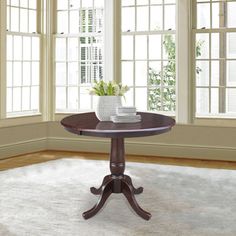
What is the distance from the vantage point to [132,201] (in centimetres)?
343

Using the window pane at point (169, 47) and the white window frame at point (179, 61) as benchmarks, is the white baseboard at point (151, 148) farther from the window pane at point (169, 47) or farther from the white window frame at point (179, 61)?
the window pane at point (169, 47)

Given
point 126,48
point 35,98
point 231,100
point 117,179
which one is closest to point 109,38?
point 126,48

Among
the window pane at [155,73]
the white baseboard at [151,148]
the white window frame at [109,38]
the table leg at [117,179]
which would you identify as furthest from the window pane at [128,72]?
the table leg at [117,179]

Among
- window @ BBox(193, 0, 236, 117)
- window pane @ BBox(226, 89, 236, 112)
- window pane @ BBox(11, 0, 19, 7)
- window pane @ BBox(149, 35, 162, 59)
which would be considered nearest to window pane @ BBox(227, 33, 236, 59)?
window @ BBox(193, 0, 236, 117)

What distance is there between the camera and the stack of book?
359cm

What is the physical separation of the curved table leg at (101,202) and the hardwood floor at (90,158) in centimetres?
201

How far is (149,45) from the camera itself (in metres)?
6.10

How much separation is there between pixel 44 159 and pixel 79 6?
229 cm

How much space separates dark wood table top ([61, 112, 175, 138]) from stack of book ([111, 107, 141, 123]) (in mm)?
52

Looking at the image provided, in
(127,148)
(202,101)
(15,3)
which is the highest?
(15,3)

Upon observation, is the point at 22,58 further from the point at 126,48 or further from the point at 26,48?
the point at 126,48

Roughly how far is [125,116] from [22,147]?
293cm

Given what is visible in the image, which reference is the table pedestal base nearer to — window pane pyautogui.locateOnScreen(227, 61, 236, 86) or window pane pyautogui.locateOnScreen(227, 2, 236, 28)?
window pane pyautogui.locateOnScreen(227, 61, 236, 86)

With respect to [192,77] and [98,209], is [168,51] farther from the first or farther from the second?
[98,209]
